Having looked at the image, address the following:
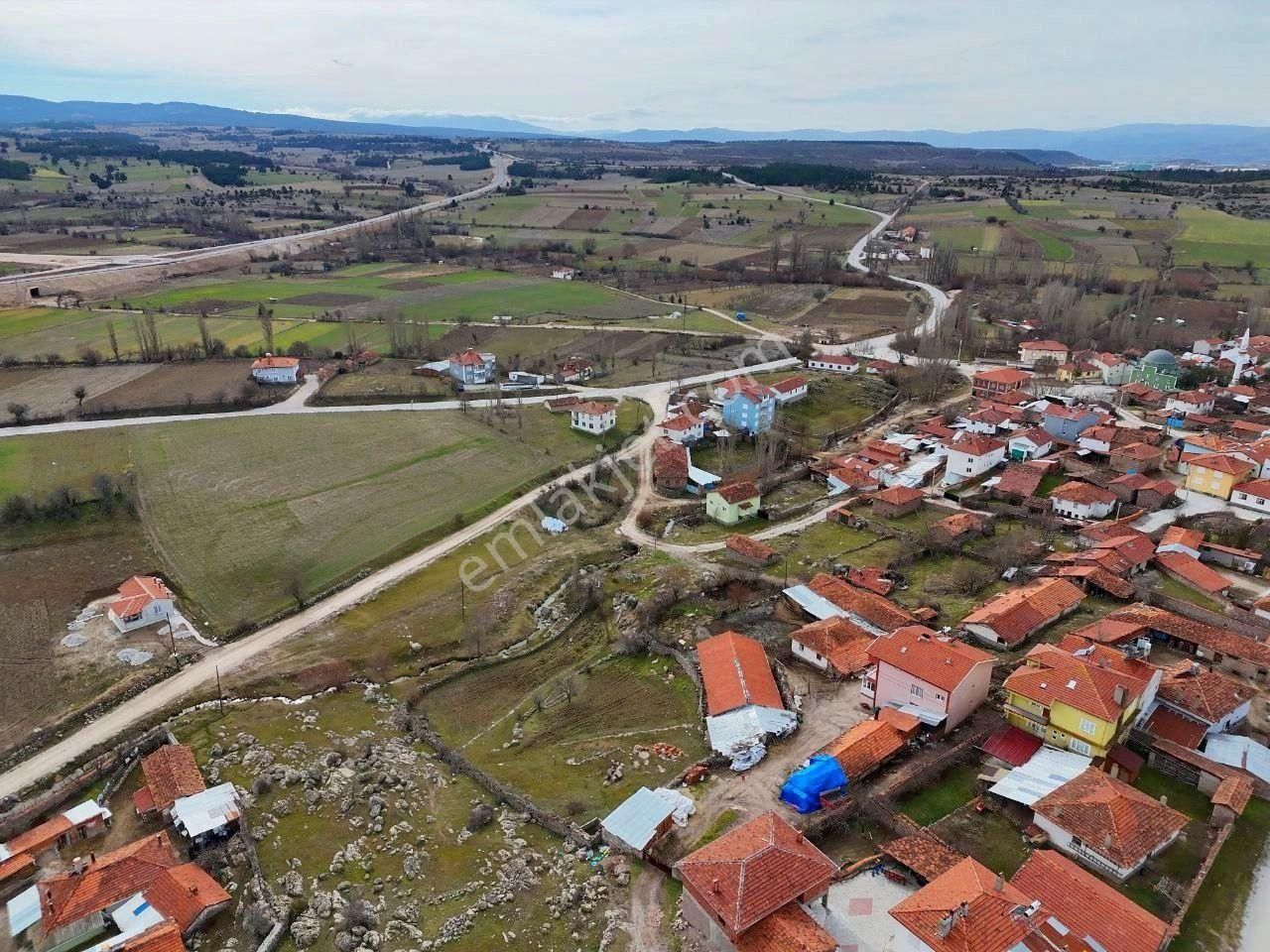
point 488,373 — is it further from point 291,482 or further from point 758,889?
point 758,889

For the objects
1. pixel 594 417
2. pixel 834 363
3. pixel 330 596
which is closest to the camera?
pixel 330 596

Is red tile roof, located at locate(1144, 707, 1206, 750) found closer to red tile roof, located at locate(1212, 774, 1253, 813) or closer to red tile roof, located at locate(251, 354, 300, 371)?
red tile roof, located at locate(1212, 774, 1253, 813)

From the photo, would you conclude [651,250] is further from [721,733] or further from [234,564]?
[721,733]

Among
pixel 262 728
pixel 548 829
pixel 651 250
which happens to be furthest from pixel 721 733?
pixel 651 250

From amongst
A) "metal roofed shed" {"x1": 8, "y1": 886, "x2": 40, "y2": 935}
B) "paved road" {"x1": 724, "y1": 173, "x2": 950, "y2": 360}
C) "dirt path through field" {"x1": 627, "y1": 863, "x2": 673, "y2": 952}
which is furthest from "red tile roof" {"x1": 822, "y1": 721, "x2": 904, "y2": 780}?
"paved road" {"x1": 724, "y1": 173, "x2": 950, "y2": 360}

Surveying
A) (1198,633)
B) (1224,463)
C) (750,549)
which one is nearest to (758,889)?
Answer: (1198,633)
